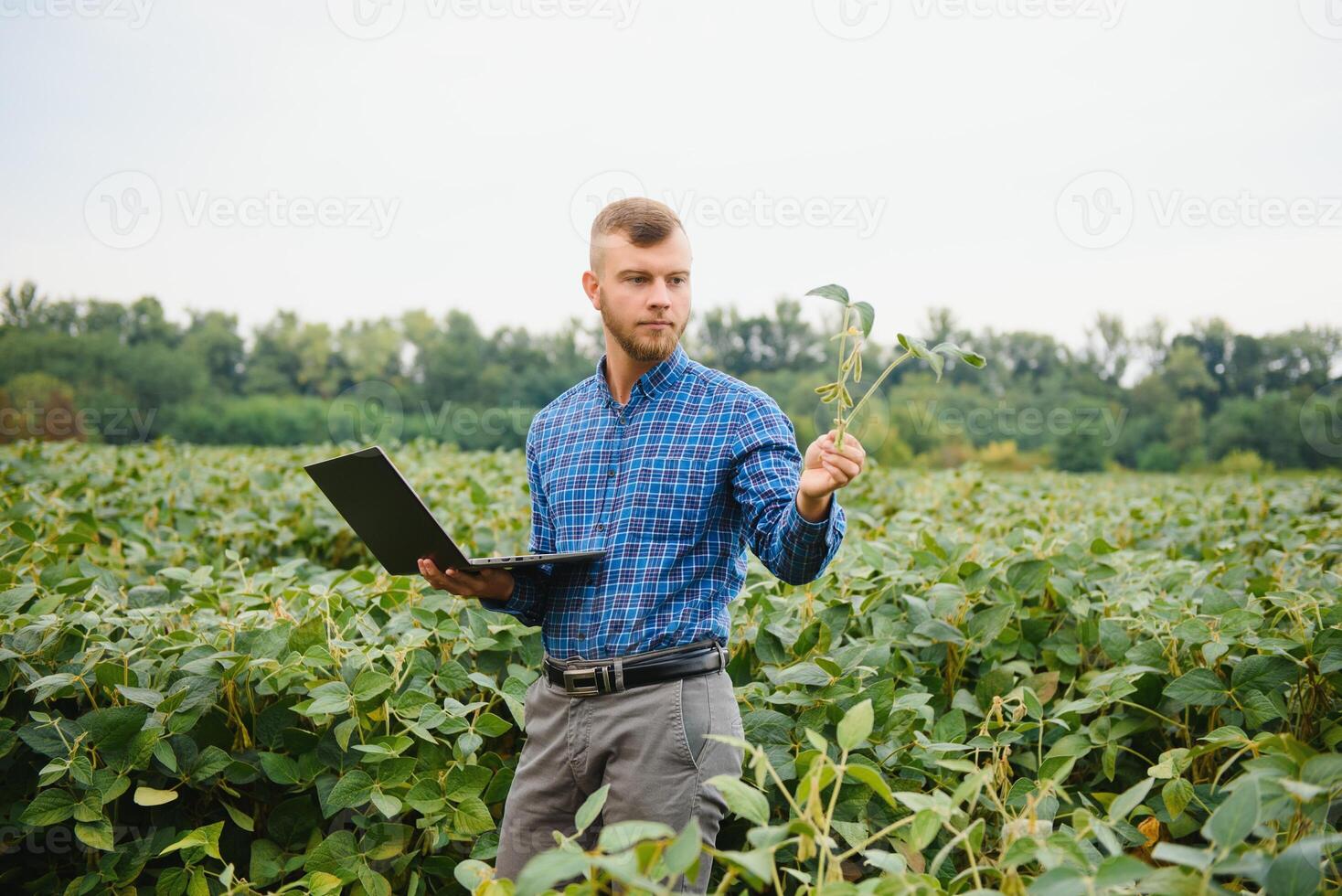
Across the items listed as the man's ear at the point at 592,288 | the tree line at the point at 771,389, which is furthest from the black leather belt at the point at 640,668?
the tree line at the point at 771,389

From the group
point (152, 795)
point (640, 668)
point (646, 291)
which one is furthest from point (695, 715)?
point (152, 795)

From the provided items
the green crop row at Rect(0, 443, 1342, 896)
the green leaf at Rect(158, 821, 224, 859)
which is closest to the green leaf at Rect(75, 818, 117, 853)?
the green crop row at Rect(0, 443, 1342, 896)

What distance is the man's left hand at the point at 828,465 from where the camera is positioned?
4.52ft

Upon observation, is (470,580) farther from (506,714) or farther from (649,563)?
(506,714)

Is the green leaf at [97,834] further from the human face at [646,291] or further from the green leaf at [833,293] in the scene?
the green leaf at [833,293]

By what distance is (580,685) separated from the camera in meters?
1.61

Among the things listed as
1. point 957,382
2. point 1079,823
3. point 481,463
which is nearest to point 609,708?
point 1079,823

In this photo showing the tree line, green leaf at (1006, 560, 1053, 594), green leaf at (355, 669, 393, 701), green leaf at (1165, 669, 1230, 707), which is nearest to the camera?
green leaf at (355, 669, 393, 701)

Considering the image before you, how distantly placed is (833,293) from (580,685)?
2.60ft

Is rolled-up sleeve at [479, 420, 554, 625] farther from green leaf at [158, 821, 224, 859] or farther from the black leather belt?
green leaf at [158, 821, 224, 859]

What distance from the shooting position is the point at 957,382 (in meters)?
30.2

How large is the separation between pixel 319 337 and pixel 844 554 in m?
35.0

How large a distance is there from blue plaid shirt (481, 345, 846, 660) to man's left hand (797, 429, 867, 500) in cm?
8

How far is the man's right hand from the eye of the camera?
1.71m
